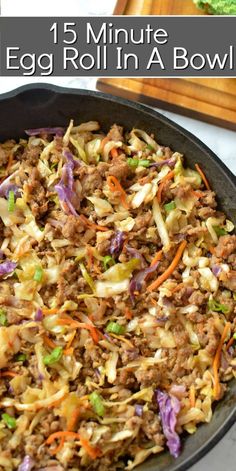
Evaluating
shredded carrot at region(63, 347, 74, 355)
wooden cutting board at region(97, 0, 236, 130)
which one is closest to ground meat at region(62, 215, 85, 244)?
shredded carrot at region(63, 347, 74, 355)

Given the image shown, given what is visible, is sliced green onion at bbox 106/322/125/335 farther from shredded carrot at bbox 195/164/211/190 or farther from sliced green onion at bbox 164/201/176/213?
shredded carrot at bbox 195/164/211/190

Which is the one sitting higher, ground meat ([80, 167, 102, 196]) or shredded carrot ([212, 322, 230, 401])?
ground meat ([80, 167, 102, 196])

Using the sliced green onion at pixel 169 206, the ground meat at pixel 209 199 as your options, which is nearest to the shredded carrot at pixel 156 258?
the sliced green onion at pixel 169 206

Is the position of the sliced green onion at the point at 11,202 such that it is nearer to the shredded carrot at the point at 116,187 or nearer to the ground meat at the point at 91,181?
the ground meat at the point at 91,181

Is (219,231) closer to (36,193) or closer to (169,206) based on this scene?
(169,206)

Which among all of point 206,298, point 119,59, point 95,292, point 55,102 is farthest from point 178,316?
point 119,59

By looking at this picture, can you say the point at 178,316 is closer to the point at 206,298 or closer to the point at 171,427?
the point at 206,298
